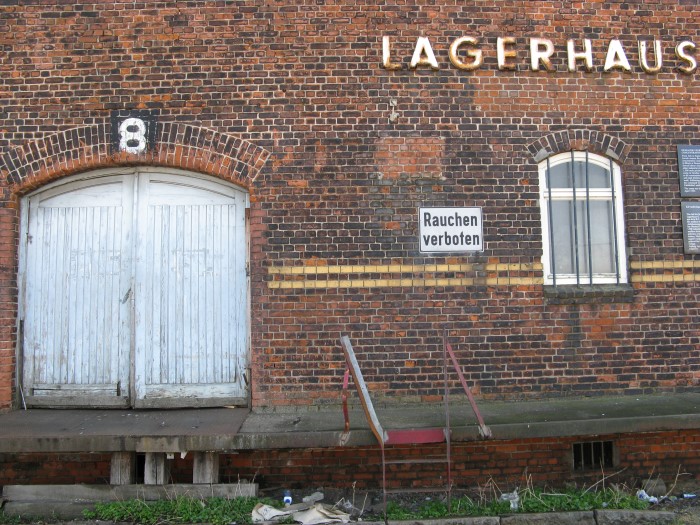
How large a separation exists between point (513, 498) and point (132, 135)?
217 inches

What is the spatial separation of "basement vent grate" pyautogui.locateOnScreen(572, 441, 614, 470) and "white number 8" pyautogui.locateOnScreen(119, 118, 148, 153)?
18.9 feet

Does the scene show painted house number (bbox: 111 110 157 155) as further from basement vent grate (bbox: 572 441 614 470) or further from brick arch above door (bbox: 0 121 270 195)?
basement vent grate (bbox: 572 441 614 470)

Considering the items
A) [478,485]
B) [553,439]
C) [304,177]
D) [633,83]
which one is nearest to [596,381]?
[553,439]

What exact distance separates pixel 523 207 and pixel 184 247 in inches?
152

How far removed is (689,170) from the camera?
6.66 meters

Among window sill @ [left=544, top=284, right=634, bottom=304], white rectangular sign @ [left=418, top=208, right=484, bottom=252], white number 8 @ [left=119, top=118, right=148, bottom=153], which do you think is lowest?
window sill @ [left=544, top=284, right=634, bottom=304]

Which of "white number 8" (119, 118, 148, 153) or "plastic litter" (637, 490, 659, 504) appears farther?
"white number 8" (119, 118, 148, 153)

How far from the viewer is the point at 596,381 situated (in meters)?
6.35

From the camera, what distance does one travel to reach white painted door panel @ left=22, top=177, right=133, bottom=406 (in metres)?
6.41

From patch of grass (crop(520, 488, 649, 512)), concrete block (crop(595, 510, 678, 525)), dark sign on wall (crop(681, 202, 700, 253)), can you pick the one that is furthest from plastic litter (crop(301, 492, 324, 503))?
dark sign on wall (crop(681, 202, 700, 253))

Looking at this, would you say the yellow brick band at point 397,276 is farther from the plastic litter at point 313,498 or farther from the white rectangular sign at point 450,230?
the plastic litter at point 313,498

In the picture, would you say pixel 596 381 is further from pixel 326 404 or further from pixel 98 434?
pixel 98 434

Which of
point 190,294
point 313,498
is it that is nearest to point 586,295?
point 313,498

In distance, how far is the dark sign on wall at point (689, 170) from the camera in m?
6.64
